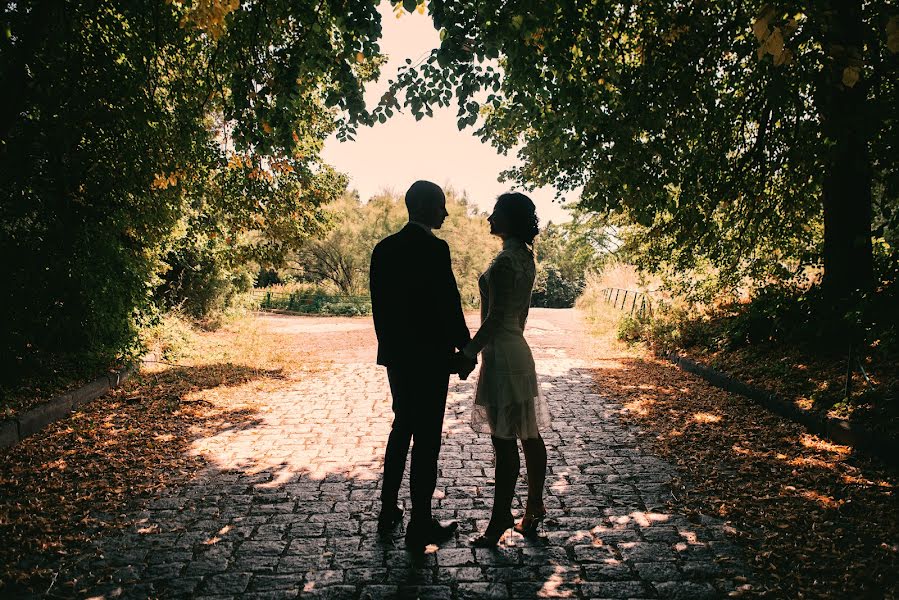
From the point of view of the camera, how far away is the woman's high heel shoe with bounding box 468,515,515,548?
370 cm

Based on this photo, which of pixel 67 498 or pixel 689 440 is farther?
pixel 689 440

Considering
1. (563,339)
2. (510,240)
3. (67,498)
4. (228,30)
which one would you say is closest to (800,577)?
(510,240)

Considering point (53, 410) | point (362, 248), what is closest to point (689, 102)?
point (53, 410)

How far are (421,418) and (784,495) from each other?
121 inches

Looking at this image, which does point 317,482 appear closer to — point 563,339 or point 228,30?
point 228,30

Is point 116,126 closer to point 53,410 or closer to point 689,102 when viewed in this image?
point 53,410

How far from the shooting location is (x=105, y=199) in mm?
8422

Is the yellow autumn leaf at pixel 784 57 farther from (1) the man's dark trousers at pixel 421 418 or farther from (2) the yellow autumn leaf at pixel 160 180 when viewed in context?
(2) the yellow autumn leaf at pixel 160 180

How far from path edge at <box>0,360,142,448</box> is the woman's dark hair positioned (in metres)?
5.62

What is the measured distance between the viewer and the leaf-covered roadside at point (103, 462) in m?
3.63

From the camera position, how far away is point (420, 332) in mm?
3607

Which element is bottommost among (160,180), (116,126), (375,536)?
(375,536)

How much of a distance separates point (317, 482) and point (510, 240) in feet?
9.21

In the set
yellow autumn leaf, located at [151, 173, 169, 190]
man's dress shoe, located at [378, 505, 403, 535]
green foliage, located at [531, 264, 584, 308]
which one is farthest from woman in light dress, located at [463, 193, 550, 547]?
green foliage, located at [531, 264, 584, 308]
